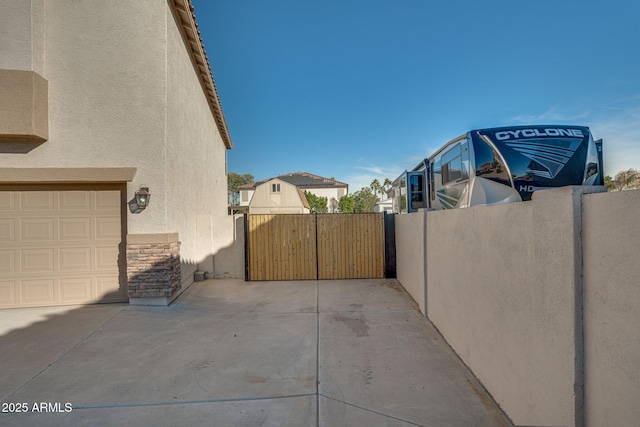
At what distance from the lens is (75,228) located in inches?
254

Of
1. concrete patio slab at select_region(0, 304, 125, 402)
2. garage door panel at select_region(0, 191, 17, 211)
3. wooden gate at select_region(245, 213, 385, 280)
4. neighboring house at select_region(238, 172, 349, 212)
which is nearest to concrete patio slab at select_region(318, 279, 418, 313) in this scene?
wooden gate at select_region(245, 213, 385, 280)

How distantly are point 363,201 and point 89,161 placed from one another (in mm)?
41576

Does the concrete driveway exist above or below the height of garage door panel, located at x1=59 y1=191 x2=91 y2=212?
below

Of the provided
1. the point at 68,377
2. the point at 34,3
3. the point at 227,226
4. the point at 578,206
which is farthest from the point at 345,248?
the point at 34,3

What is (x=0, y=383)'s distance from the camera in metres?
3.62

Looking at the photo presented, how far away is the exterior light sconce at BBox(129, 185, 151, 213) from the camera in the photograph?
6.31 m

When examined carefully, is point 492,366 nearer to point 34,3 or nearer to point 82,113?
point 82,113

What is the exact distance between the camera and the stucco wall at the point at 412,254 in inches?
236

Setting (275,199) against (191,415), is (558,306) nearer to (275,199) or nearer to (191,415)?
(191,415)

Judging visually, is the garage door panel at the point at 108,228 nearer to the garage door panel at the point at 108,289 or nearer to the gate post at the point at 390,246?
the garage door panel at the point at 108,289

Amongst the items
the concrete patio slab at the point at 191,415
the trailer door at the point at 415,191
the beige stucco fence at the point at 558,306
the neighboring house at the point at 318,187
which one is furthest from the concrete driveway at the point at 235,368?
the neighboring house at the point at 318,187

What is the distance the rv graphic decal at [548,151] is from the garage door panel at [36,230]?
9.65m

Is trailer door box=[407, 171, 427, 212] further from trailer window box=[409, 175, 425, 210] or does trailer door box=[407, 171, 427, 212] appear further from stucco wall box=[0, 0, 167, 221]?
stucco wall box=[0, 0, 167, 221]

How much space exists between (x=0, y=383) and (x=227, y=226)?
5.91m
